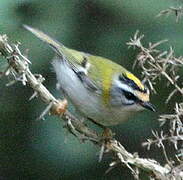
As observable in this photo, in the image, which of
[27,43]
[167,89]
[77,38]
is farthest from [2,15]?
[167,89]

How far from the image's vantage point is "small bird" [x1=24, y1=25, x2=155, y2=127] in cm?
298

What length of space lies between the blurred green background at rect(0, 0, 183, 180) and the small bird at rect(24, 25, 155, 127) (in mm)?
564

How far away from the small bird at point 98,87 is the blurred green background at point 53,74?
0.56 metres

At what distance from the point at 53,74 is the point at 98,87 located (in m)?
0.85

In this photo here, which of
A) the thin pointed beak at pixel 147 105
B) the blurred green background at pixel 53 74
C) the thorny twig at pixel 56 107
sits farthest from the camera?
the blurred green background at pixel 53 74

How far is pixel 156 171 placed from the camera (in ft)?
6.66

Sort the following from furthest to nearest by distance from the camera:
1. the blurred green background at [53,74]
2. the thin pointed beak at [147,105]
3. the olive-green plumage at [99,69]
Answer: the blurred green background at [53,74] → the olive-green plumage at [99,69] → the thin pointed beak at [147,105]

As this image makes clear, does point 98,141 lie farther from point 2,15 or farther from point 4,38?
point 2,15

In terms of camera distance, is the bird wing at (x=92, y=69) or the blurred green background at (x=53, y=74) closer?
the bird wing at (x=92, y=69)

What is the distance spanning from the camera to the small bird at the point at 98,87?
298 cm

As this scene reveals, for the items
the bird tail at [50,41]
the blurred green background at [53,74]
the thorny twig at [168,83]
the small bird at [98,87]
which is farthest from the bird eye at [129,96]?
the blurred green background at [53,74]

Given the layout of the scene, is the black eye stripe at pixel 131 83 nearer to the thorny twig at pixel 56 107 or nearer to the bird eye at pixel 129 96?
the bird eye at pixel 129 96

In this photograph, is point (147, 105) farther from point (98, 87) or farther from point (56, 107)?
point (56, 107)

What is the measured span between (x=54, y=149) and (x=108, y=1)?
37.3 inches
